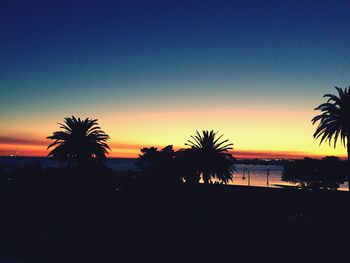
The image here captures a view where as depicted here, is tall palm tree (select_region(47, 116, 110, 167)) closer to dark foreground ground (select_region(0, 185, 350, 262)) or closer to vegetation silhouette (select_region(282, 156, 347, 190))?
dark foreground ground (select_region(0, 185, 350, 262))

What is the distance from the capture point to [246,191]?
2906 centimetres

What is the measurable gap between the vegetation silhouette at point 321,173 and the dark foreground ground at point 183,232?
68.2 metres

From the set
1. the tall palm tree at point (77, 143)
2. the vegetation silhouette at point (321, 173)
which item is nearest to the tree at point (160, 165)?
the tall palm tree at point (77, 143)

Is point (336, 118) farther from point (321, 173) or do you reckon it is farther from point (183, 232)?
point (321, 173)

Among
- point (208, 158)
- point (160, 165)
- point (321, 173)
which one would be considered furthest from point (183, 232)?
point (321, 173)

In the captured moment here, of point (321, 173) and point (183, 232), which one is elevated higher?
point (321, 173)

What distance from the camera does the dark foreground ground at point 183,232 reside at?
49.2 feet

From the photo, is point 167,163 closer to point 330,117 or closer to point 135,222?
point 330,117

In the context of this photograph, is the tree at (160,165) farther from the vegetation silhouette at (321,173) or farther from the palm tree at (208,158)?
the vegetation silhouette at (321,173)

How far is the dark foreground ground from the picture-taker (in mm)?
15000

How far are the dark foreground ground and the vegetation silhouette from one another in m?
68.2

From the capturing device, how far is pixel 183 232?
732 inches

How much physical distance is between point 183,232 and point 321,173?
3551 inches

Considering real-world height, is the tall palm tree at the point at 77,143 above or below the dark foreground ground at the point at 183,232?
above
